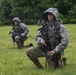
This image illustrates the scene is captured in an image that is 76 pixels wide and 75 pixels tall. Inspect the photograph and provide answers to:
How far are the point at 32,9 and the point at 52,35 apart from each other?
54.1 m

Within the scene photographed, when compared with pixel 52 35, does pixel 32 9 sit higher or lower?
lower

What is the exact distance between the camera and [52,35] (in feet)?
29.7

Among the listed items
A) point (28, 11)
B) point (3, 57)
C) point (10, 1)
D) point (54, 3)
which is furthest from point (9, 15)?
point (3, 57)

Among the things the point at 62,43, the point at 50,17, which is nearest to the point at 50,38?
the point at 62,43

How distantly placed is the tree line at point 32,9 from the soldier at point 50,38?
4833 centimetres

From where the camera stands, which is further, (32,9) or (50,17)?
(32,9)

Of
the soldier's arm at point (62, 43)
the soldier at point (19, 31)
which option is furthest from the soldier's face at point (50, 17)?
the soldier at point (19, 31)

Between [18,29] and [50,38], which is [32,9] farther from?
[50,38]

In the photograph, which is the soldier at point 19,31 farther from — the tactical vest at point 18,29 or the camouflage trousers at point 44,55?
the camouflage trousers at point 44,55

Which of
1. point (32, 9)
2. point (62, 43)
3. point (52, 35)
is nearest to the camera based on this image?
point (62, 43)

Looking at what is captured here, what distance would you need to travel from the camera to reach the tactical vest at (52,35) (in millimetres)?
9023

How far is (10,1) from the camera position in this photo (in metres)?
67.6

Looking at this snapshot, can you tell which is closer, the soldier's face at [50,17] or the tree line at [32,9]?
the soldier's face at [50,17]

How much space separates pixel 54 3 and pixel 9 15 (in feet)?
37.0
